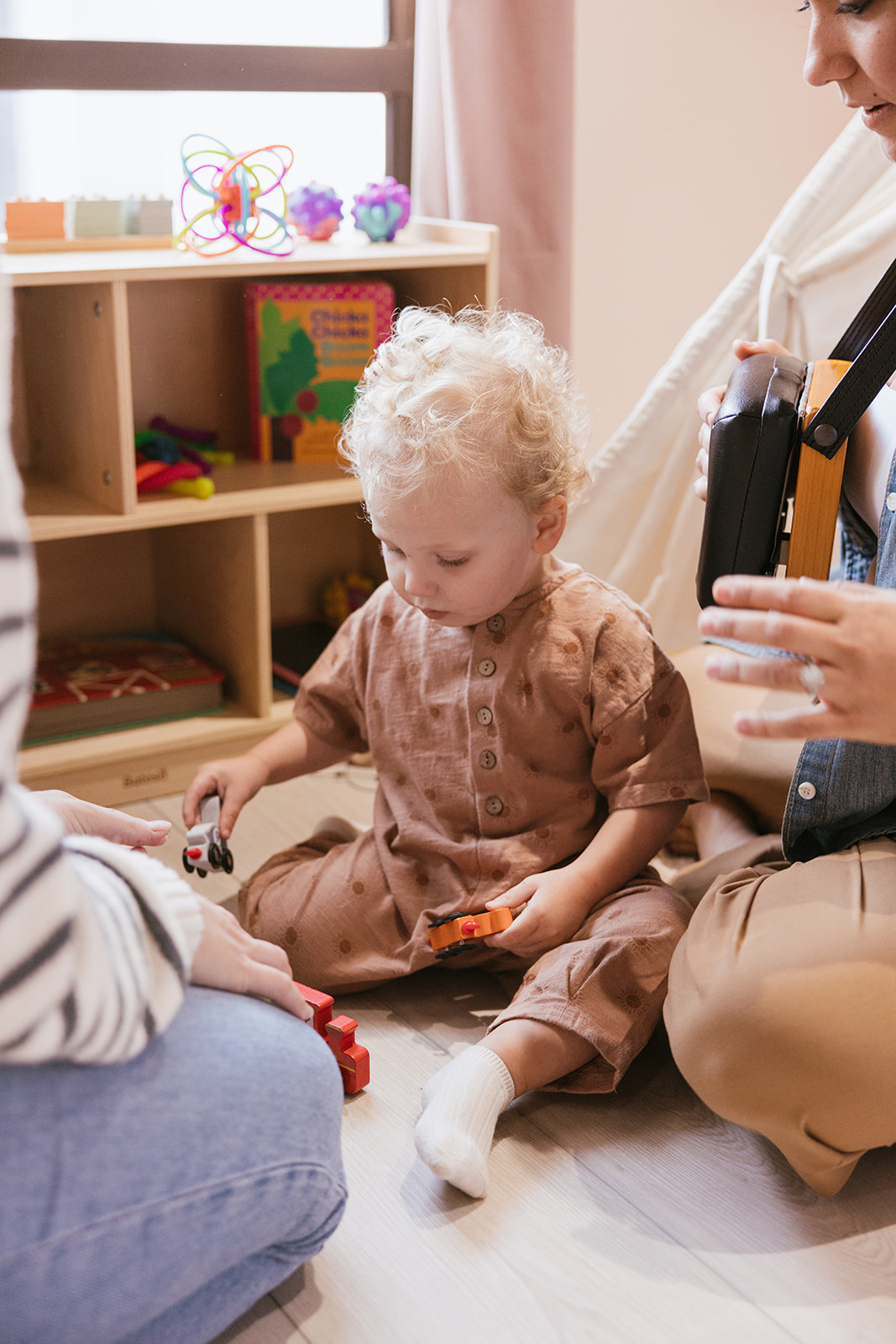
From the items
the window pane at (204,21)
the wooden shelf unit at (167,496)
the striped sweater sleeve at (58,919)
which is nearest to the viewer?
the striped sweater sleeve at (58,919)

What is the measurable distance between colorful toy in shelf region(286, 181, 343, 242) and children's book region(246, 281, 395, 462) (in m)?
0.08

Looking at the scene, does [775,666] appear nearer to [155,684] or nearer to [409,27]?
[155,684]

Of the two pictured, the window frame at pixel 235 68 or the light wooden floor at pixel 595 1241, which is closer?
the light wooden floor at pixel 595 1241

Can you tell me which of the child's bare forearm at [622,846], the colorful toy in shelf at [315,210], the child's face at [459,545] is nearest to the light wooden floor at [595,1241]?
the child's bare forearm at [622,846]

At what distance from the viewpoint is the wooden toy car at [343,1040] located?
0.98m

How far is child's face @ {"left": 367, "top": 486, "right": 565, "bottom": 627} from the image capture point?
997mm

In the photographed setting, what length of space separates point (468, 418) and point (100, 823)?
412 millimetres

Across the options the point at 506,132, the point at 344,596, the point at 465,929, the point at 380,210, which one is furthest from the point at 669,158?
the point at 465,929

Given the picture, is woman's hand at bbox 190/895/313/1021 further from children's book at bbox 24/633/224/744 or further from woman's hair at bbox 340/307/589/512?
children's book at bbox 24/633/224/744

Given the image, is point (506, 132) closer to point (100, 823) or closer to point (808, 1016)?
point (100, 823)

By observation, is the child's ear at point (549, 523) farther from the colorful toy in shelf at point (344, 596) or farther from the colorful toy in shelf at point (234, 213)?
the colorful toy in shelf at point (344, 596)

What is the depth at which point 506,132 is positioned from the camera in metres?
1.67

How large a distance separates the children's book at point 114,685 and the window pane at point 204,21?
77cm

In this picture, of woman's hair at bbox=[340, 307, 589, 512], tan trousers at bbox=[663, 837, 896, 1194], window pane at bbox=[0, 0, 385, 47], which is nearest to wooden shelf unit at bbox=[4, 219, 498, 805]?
window pane at bbox=[0, 0, 385, 47]
